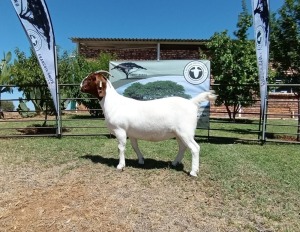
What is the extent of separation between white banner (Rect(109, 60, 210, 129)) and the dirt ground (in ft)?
11.7

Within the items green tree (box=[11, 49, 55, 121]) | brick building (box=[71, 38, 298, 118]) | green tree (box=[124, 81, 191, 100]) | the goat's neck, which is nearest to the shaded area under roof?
brick building (box=[71, 38, 298, 118])

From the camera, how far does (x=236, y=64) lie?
1444 cm

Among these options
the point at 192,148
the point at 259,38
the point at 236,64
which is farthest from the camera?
the point at 236,64

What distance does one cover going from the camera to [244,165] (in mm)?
6379

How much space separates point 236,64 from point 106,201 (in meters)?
11.4

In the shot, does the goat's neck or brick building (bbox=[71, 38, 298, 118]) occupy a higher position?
brick building (bbox=[71, 38, 298, 118])

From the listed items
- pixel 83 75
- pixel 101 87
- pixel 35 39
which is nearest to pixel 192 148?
pixel 101 87

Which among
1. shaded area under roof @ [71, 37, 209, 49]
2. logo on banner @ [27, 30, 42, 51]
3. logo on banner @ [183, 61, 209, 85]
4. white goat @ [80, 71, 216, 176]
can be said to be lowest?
white goat @ [80, 71, 216, 176]

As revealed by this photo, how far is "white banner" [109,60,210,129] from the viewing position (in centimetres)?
898

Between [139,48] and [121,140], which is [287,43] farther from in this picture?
[139,48]

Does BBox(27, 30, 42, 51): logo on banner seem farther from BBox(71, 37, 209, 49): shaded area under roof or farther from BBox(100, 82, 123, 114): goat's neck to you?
BBox(71, 37, 209, 49): shaded area under roof

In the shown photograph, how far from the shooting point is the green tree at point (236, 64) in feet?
45.8

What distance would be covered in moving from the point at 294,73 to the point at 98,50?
1436 centimetres

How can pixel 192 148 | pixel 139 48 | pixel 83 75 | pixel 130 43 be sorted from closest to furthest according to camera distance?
1. pixel 192 148
2. pixel 83 75
3. pixel 130 43
4. pixel 139 48
